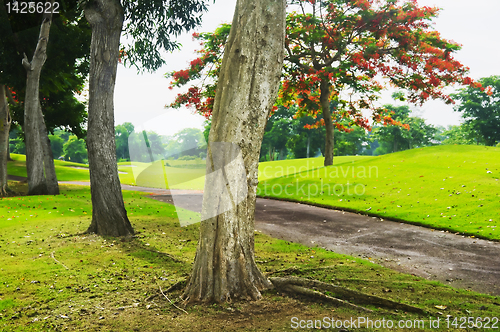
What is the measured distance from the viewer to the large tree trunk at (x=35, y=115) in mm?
14172

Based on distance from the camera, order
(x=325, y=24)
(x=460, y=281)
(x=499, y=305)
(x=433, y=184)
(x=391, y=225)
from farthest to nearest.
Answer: (x=325, y=24) < (x=433, y=184) < (x=391, y=225) < (x=460, y=281) < (x=499, y=305)

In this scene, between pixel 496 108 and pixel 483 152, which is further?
pixel 496 108

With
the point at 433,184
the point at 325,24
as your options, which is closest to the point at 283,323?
the point at 433,184

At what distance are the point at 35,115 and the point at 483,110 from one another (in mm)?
47361

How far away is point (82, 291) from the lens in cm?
483

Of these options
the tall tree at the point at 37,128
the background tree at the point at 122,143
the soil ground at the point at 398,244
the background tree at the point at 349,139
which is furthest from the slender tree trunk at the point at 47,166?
the background tree at the point at 122,143

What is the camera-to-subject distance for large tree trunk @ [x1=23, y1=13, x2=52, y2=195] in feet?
46.5

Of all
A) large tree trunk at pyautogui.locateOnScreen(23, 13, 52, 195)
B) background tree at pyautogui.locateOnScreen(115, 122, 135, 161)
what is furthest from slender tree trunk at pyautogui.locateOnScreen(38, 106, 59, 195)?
background tree at pyautogui.locateOnScreen(115, 122, 135, 161)

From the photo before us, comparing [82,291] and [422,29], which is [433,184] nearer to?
[422,29]

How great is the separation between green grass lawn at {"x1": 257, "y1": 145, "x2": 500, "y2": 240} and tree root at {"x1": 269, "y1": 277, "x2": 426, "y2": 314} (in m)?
5.85

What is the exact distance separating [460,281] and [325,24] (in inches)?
701

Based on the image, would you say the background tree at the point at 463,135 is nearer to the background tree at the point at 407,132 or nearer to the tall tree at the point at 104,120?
the background tree at the point at 407,132

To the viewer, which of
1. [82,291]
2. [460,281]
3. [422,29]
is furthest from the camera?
[422,29]

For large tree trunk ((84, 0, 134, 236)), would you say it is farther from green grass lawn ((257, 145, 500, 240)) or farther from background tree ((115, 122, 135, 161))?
background tree ((115, 122, 135, 161))
